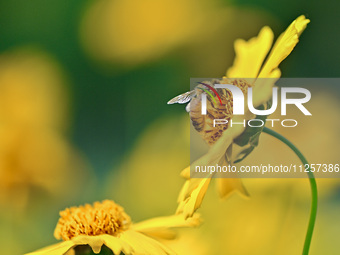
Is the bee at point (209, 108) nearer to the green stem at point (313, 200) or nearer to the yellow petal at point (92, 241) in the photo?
the green stem at point (313, 200)

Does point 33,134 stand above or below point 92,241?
above

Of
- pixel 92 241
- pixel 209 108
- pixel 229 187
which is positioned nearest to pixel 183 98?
pixel 209 108

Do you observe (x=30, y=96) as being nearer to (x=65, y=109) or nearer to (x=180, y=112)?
(x=65, y=109)

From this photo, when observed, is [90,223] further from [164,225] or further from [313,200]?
[313,200]

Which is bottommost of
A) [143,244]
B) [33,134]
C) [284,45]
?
[143,244]

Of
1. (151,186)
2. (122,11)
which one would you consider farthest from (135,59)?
(151,186)

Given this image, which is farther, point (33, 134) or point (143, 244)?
point (33, 134)
